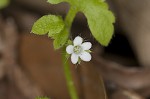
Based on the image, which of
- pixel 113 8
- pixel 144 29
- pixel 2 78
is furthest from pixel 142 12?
pixel 2 78

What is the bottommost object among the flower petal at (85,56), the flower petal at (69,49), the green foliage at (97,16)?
the flower petal at (69,49)

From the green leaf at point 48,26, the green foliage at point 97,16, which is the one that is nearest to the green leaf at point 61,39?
the green leaf at point 48,26

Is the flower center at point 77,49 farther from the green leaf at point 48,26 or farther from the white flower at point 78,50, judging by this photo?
the green leaf at point 48,26

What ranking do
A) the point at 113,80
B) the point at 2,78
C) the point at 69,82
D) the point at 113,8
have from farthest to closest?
the point at 113,8, the point at 2,78, the point at 113,80, the point at 69,82

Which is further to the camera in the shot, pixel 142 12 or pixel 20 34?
pixel 20 34

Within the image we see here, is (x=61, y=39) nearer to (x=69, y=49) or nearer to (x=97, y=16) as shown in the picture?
(x=69, y=49)

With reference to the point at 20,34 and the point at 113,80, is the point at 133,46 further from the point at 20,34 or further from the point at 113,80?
the point at 20,34

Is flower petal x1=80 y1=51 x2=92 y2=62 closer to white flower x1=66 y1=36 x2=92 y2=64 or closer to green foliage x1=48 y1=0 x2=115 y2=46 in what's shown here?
white flower x1=66 y1=36 x2=92 y2=64
